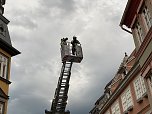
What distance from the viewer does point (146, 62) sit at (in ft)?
58.9

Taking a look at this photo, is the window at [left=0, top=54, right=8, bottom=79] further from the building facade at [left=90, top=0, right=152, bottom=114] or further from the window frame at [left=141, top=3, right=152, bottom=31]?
the window frame at [left=141, top=3, right=152, bottom=31]

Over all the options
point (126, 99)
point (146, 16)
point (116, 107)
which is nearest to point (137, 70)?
point (126, 99)

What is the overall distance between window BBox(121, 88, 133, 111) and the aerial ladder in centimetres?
525

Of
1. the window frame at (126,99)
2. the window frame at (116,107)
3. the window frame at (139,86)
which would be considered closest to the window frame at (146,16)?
the window frame at (139,86)

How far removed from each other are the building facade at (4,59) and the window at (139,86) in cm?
1138

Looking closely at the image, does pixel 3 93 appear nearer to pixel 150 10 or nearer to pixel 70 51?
pixel 70 51

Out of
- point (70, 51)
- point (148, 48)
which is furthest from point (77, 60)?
point (148, 48)

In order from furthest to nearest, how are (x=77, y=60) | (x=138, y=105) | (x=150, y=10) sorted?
1. (x=77, y=60)
2. (x=138, y=105)
3. (x=150, y=10)

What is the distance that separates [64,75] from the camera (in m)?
26.0

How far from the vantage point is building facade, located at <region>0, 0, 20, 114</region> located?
85.9ft

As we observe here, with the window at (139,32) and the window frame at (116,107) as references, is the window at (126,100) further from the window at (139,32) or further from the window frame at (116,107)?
the window at (139,32)

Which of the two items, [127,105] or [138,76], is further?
[127,105]

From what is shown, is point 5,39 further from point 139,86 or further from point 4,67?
point 139,86

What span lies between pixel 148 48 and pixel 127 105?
1038cm
